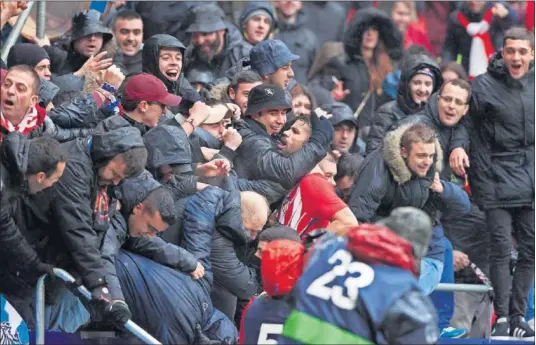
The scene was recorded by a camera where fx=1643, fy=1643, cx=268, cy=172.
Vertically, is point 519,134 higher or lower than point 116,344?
higher

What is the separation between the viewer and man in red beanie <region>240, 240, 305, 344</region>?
877 cm

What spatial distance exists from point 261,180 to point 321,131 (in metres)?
0.57

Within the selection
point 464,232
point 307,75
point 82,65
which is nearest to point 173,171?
point 82,65

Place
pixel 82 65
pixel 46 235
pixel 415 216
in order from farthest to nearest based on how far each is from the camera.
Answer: pixel 82 65
pixel 46 235
pixel 415 216

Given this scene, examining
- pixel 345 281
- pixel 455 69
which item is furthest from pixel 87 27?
pixel 345 281

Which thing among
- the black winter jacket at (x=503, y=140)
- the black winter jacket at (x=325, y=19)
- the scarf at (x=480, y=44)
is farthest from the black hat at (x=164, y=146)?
the scarf at (x=480, y=44)

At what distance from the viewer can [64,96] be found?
11.3m

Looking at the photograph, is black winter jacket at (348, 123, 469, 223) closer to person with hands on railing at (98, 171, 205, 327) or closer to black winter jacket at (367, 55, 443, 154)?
black winter jacket at (367, 55, 443, 154)

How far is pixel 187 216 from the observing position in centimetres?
1077

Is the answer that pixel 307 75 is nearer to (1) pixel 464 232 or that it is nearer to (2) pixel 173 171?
(1) pixel 464 232

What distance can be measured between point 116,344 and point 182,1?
5.26m

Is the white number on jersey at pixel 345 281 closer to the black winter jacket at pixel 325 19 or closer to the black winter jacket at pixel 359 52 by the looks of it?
the black winter jacket at pixel 359 52

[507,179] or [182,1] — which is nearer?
[507,179]

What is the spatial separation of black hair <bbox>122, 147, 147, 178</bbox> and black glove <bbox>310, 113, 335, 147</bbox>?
187 centimetres
